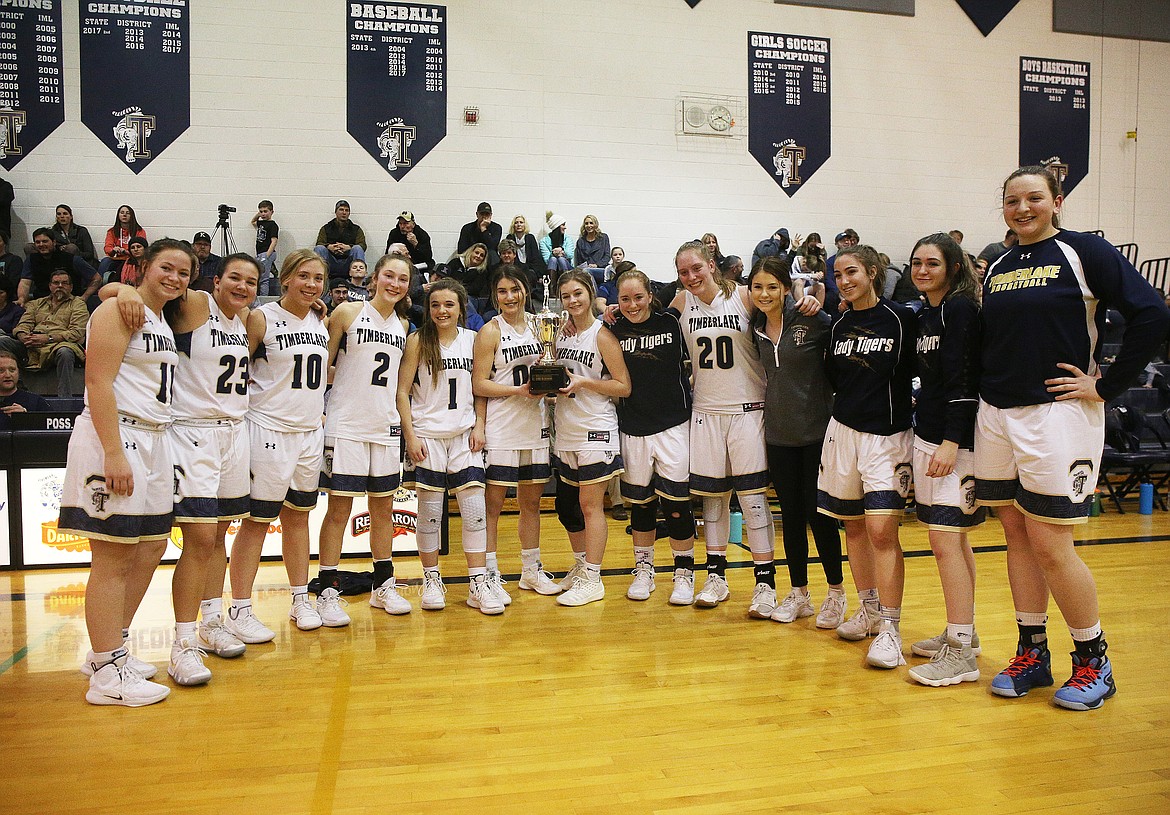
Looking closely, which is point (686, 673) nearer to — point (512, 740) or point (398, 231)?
point (512, 740)

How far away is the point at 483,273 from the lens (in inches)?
435

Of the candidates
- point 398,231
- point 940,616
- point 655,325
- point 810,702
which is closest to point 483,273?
point 398,231

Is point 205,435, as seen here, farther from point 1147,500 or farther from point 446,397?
point 1147,500

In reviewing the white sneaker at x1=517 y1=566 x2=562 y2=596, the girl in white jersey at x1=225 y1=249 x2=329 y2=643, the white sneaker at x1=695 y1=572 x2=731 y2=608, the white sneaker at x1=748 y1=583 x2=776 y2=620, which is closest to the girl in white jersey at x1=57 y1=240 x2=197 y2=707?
the girl in white jersey at x1=225 y1=249 x2=329 y2=643

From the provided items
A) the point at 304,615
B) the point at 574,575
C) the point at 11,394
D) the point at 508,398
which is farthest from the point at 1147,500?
the point at 11,394

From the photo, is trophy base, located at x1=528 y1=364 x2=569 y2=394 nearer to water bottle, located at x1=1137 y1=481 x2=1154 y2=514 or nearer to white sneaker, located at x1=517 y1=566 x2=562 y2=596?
white sneaker, located at x1=517 y1=566 x2=562 y2=596

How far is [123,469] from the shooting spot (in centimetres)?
325

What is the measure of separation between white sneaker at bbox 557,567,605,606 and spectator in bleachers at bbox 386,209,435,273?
7150mm

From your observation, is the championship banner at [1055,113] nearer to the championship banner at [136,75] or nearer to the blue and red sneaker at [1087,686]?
the blue and red sneaker at [1087,686]

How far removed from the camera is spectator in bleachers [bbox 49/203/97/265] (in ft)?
34.4

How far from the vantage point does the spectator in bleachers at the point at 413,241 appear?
11.2 metres

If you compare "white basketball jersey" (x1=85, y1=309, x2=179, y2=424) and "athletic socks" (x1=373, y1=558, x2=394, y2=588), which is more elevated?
"white basketball jersey" (x1=85, y1=309, x2=179, y2=424)

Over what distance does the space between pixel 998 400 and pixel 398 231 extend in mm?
9299

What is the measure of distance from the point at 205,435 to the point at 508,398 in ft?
5.64
